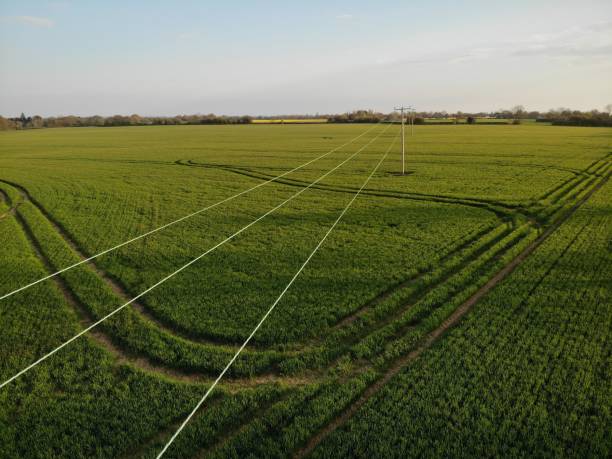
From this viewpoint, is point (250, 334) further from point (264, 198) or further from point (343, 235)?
point (264, 198)

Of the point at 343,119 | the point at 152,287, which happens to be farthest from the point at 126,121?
the point at 152,287

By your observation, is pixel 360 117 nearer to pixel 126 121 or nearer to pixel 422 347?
pixel 126 121

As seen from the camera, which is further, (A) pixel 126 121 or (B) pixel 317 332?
(A) pixel 126 121

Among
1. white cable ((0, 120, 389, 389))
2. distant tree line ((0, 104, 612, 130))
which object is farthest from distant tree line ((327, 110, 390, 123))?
white cable ((0, 120, 389, 389))

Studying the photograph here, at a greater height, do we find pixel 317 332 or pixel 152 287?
pixel 152 287

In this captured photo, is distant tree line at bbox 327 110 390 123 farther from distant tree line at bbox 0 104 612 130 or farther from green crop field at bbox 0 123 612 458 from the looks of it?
green crop field at bbox 0 123 612 458

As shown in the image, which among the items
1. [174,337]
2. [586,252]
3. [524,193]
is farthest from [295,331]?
[524,193]

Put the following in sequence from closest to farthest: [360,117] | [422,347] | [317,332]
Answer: [422,347], [317,332], [360,117]

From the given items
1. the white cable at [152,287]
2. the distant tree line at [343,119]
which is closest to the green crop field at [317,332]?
the white cable at [152,287]
